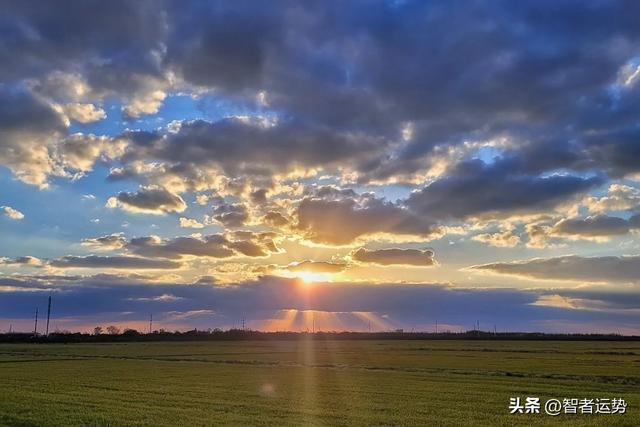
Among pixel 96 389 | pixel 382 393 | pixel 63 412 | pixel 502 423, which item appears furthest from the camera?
pixel 96 389

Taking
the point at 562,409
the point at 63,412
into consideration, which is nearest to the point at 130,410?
the point at 63,412

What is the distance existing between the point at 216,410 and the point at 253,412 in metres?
2.06

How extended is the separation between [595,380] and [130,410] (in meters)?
37.5

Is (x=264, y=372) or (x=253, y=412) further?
(x=264, y=372)

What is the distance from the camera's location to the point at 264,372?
56.4 metres

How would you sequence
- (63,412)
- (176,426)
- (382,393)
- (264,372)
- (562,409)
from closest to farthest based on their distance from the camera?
(176,426) < (63,412) < (562,409) < (382,393) < (264,372)

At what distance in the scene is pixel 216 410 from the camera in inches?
1150

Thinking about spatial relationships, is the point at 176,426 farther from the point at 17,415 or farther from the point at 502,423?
the point at 502,423

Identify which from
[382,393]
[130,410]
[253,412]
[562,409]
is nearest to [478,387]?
[382,393]

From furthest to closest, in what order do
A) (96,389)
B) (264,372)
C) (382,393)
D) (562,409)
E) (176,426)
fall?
(264,372) < (96,389) < (382,393) < (562,409) < (176,426)

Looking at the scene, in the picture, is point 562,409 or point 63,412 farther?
point 562,409

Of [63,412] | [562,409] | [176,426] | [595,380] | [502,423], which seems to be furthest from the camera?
[595,380]

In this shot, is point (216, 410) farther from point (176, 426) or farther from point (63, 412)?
point (63, 412)

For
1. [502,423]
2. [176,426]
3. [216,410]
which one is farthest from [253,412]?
[502,423]
